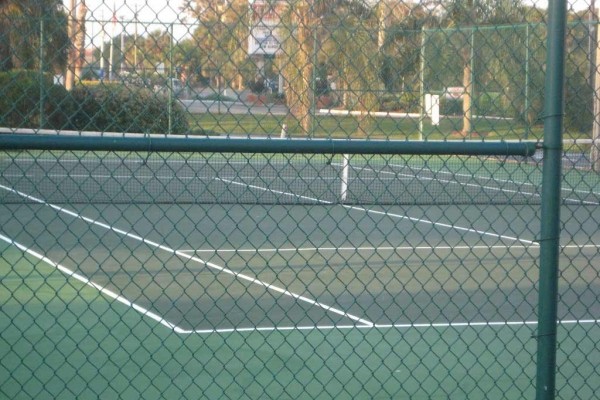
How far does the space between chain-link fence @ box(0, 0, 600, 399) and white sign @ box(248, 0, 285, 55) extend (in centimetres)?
2

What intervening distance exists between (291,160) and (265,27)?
8.83 feet

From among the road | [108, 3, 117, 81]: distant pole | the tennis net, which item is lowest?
the tennis net

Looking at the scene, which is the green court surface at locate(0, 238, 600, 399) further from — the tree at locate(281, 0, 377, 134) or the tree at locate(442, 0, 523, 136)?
the tree at locate(442, 0, 523, 136)

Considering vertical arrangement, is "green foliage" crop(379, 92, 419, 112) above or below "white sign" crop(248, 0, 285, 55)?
below

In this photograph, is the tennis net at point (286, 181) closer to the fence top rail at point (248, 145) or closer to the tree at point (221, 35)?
the fence top rail at point (248, 145)

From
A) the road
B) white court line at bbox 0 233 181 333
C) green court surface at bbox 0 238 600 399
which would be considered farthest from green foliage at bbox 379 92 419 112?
white court line at bbox 0 233 181 333

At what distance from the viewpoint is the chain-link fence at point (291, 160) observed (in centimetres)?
393

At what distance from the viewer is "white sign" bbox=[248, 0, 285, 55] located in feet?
13.1

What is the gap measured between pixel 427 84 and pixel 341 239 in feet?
22.1

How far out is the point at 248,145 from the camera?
12.2 ft

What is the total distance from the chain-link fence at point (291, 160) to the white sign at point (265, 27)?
0.8 inches

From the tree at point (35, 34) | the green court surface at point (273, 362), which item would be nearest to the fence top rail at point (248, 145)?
the tree at point (35, 34)

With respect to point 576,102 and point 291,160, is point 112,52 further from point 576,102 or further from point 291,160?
point 576,102

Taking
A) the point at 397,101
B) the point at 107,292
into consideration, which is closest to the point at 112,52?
the point at 397,101
